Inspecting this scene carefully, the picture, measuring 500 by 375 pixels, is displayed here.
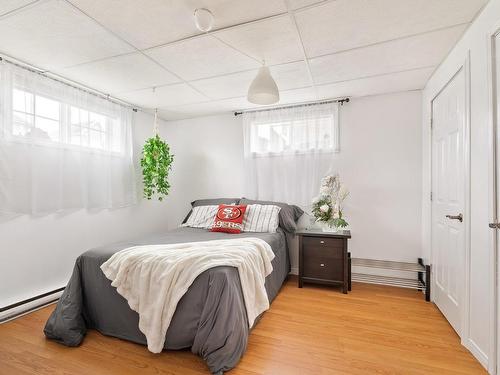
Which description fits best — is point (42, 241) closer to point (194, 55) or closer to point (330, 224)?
point (194, 55)

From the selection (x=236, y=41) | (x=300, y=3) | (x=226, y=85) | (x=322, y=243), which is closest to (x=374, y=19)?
(x=300, y=3)

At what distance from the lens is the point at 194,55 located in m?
2.18

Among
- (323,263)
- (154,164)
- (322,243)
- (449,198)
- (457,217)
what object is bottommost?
(323,263)

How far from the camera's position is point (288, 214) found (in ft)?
10.5

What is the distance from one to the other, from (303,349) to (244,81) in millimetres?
2493

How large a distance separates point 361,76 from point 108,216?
3350 mm

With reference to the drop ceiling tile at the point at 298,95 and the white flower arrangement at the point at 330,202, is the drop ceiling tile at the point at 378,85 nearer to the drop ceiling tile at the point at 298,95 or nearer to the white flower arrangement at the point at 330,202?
the drop ceiling tile at the point at 298,95

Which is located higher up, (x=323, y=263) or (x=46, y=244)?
(x=46, y=244)

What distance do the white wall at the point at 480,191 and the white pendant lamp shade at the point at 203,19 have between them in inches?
67.3

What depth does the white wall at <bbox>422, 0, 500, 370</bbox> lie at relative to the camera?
1.56 m

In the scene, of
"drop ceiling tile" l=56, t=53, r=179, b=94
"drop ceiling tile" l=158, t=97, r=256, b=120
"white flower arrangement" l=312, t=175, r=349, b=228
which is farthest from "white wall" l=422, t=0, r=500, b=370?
"drop ceiling tile" l=56, t=53, r=179, b=94

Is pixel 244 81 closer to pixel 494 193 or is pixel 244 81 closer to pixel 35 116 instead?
pixel 35 116

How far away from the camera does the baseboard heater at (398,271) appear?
285 cm

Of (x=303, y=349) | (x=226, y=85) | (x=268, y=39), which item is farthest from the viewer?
(x=226, y=85)
